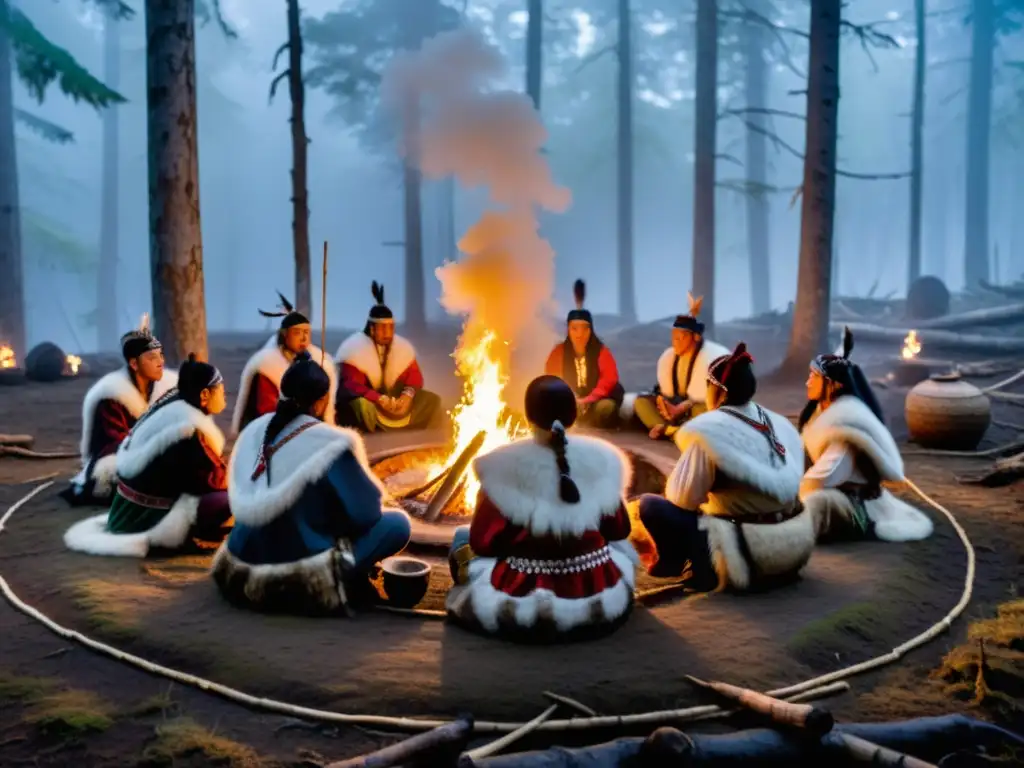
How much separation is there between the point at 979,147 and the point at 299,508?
33374mm

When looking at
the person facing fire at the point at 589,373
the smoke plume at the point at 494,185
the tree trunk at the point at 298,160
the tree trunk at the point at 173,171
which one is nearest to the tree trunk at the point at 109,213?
the tree trunk at the point at 298,160

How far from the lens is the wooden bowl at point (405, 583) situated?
16.8 feet

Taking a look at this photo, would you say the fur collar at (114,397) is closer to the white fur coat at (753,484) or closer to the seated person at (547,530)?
the seated person at (547,530)

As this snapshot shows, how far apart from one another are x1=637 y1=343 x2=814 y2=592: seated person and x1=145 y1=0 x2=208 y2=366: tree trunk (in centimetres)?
661

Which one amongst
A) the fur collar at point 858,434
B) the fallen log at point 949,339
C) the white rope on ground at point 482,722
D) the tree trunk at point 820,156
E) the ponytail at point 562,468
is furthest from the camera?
the fallen log at point 949,339

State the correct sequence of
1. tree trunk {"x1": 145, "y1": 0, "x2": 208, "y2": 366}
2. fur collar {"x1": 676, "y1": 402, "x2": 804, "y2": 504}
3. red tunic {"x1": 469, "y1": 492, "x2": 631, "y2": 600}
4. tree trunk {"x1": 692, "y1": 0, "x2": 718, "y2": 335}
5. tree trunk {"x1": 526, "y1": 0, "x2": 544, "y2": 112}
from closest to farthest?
red tunic {"x1": 469, "y1": 492, "x2": 631, "y2": 600} < fur collar {"x1": 676, "y1": 402, "x2": 804, "y2": 504} < tree trunk {"x1": 145, "y1": 0, "x2": 208, "y2": 366} < tree trunk {"x1": 692, "y1": 0, "x2": 718, "y2": 335} < tree trunk {"x1": 526, "y1": 0, "x2": 544, "y2": 112}

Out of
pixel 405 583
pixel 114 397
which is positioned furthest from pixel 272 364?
pixel 405 583

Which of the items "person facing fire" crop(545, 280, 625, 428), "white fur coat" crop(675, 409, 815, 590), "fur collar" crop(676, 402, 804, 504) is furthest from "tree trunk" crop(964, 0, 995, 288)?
"fur collar" crop(676, 402, 804, 504)

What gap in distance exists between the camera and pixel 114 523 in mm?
6062

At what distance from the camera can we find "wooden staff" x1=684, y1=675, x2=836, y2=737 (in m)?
3.43

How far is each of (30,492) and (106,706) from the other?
4748mm

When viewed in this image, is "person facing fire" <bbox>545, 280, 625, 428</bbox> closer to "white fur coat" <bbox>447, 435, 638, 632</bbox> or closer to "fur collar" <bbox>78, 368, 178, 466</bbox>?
"fur collar" <bbox>78, 368, 178, 466</bbox>

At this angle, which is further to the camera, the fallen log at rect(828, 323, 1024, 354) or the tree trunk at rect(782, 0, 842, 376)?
the fallen log at rect(828, 323, 1024, 354)

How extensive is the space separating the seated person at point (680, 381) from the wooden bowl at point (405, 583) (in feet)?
16.3
